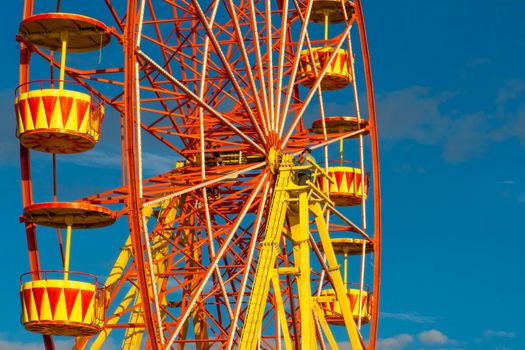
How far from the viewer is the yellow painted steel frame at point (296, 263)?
130 feet

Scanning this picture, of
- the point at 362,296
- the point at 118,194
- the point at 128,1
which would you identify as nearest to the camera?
the point at 128,1

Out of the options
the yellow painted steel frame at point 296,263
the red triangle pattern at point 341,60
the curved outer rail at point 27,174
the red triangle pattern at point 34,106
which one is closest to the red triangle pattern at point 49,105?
the red triangle pattern at point 34,106

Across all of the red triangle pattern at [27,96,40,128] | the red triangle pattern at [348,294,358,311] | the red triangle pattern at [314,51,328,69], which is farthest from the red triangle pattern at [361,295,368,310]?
the red triangle pattern at [27,96,40,128]

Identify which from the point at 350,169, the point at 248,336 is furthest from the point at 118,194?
the point at 350,169

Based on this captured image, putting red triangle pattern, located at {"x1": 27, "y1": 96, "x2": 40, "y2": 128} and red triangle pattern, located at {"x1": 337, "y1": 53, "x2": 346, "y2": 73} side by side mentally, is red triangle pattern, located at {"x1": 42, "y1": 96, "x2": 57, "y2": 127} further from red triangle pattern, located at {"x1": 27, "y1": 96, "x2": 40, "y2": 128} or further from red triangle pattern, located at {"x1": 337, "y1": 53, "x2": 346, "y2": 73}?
red triangle pattern, located at {"x1": 337, "y1": 53, "x2": 346, "y2": 73}

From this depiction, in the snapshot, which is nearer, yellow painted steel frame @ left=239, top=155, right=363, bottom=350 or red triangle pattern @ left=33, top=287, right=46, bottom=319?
red triangle pattern @ left=33, top=287, right=46, bottom=319

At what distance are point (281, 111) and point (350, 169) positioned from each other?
5.60 meters

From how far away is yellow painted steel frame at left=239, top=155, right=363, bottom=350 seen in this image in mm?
39531

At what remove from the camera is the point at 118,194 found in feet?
138

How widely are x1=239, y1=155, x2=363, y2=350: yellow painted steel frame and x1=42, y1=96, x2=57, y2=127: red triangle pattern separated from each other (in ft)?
20.3

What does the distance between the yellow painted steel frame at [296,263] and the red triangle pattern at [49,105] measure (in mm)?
6202

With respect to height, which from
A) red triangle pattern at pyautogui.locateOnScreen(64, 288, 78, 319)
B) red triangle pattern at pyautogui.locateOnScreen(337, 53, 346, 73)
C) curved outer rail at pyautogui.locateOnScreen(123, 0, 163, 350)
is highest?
red triangle pattern at pyautogui.locateOnScreen(337, 53, 346, 73)

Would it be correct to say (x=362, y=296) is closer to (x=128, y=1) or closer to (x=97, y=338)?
(x=97, y=338)

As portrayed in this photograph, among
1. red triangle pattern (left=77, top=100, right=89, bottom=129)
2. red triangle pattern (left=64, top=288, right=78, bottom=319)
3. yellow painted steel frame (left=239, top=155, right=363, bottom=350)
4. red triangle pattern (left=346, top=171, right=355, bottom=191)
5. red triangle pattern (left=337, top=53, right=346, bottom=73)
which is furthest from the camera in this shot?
red triangle pattern (left=337, top=53, right=346, bottom=73)
